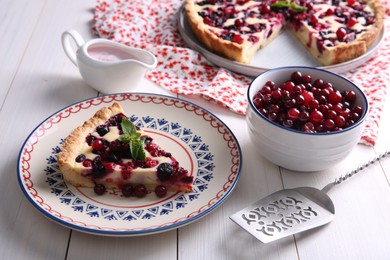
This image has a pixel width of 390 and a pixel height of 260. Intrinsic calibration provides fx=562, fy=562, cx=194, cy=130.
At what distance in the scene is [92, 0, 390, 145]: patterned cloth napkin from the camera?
9.04 feet

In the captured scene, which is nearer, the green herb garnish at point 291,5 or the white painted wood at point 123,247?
the white painted wood at point 123,247

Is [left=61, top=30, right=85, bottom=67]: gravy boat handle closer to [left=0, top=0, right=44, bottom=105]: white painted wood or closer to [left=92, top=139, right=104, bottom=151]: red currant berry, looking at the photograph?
[left=0, top=0, right=44, bottom=105]: white painted wood

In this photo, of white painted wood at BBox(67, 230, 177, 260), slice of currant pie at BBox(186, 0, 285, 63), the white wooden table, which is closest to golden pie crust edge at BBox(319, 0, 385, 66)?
slice of currant pie at BBox(186, 0, 285, 63)

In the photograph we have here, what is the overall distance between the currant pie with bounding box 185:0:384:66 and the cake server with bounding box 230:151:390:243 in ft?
3.87

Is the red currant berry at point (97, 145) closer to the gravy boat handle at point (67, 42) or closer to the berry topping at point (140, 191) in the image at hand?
the berry topping at point (140, 191)

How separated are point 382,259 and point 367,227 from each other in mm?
159

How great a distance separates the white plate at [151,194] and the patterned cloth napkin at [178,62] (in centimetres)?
36

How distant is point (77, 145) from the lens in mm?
2162

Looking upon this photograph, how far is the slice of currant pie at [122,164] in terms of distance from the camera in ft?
6.71

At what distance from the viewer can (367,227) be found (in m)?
2.05

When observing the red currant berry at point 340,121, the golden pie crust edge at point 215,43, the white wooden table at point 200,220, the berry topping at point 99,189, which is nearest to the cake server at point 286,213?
the white wooden table at point 200,220

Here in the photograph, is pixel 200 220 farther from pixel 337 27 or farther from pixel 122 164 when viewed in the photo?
pixel 337 27

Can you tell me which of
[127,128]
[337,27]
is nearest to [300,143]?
[127,128]

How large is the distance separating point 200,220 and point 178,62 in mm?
1233
